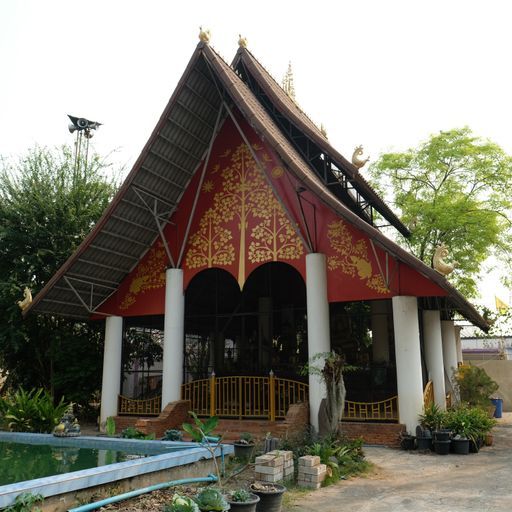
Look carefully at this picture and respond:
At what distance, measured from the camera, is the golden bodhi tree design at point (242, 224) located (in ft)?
41.0

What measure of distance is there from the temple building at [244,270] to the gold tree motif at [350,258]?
25mm

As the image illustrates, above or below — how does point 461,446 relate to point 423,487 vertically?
above

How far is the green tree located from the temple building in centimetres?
153

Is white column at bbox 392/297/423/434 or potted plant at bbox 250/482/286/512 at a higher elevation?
white column at bbox 392/297/423/434

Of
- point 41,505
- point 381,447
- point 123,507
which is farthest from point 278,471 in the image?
point 381,447

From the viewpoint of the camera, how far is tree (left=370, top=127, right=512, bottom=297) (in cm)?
1897

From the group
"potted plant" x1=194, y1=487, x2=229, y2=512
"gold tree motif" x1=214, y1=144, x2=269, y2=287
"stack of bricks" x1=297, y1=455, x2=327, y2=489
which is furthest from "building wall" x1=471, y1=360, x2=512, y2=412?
"potted plant" x1=194, y1=487, x2=229, y2=512

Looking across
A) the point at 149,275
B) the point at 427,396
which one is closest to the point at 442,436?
the point at 427,396

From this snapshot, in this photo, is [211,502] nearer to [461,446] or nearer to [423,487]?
[423,487]

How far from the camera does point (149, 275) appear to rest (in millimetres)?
13938

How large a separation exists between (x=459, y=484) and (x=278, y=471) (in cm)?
242

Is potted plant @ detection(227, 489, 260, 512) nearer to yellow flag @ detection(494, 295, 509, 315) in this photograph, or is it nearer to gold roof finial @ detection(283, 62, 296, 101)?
gold roof finial @ detection(283, 62, 296, 101)

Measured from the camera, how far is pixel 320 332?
11258 mm

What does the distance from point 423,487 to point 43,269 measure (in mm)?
12683
